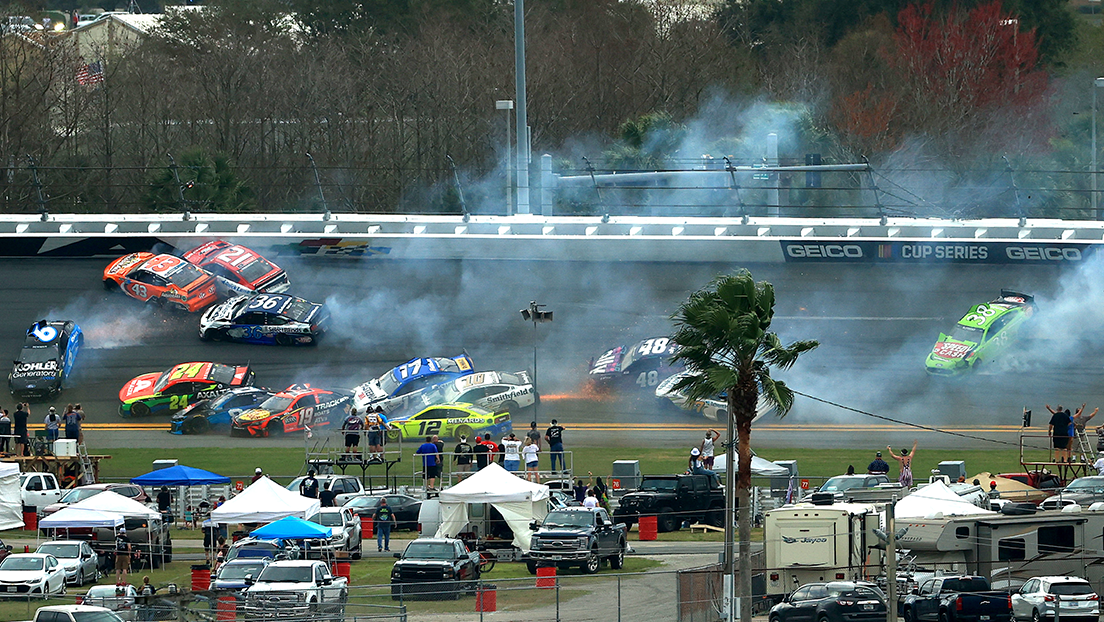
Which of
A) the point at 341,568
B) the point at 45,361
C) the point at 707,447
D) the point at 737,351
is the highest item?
the point at 45,361

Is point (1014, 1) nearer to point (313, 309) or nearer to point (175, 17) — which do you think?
point (175, 17)

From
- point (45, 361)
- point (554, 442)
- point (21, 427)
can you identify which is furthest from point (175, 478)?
point (45, 361)

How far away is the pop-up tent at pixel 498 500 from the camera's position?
27.8 m

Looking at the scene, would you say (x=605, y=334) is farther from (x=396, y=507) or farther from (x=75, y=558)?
(x=75, y=558)

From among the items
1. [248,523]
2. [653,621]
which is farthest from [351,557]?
[653,621]

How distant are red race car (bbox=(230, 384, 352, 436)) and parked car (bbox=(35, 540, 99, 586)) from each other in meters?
10.7

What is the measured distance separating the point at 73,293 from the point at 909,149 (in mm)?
43293

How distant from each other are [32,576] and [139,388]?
49.6 feet

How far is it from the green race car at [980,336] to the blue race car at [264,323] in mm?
16358

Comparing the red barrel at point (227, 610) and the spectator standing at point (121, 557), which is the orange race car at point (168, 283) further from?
the red barrel at point (227, 610)

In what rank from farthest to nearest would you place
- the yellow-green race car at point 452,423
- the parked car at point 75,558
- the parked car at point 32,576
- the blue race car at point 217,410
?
the blue race car at point 217,410
the yellow-green race car at point 452,423
the parked car at point 75,558
the parked car at point 32,576

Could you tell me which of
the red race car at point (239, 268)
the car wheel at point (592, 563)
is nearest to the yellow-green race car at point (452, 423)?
the red race car at point (239, 268)

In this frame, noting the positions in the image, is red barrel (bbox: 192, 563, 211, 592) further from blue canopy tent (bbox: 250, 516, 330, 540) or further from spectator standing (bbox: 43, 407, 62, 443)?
spectator standing (bbox: 43, 407, 62, 443)

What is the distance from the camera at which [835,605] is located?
73.8 ft
